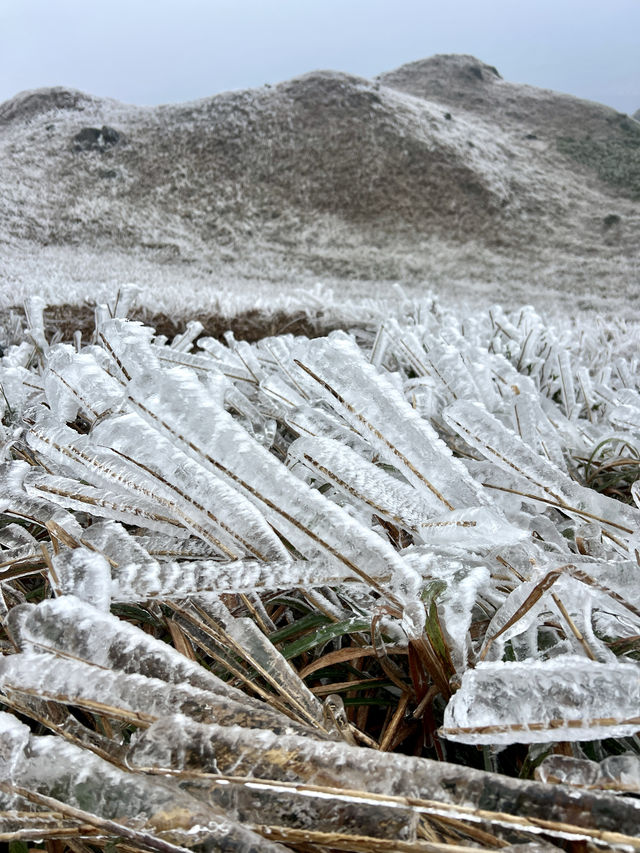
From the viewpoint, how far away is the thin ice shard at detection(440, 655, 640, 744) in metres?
0.28

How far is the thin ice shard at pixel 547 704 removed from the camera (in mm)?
280

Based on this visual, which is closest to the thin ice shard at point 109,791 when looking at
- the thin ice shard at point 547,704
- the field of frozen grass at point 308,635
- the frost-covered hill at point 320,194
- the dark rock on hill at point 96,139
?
the field of frozen grass at point 308,635

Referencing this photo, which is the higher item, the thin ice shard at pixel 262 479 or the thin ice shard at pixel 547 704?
the thin ice shard at pixel 262 479

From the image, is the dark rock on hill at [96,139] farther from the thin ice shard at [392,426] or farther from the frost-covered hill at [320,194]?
the thin ice shard at [392,426]

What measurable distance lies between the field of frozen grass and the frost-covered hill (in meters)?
3.00

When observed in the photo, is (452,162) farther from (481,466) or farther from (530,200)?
(481,466)

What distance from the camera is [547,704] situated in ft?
0.96

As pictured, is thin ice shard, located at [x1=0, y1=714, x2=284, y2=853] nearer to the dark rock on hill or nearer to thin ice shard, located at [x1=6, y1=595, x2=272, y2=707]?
thin ice shard, located at [x1=6, y1=595, x2=272, y2=707]

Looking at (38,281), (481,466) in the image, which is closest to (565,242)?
(38,281)

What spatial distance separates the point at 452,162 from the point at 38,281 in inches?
247

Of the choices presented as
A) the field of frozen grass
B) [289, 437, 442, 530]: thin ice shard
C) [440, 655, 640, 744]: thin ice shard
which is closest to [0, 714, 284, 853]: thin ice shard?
the field of frozen grass

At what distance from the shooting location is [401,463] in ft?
1.57

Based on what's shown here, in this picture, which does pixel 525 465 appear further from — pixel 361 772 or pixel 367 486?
pixel 361 772

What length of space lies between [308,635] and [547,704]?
0.19 m
